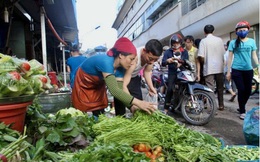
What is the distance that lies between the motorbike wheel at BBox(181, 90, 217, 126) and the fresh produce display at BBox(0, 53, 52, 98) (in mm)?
3341

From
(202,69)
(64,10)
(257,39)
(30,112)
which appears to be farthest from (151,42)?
(257,39)

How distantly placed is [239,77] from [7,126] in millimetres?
4283

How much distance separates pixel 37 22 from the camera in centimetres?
1059

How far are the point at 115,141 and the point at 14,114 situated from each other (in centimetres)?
70

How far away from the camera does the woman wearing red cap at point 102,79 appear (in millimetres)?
2406

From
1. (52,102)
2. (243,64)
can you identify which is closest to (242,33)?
(243,64)

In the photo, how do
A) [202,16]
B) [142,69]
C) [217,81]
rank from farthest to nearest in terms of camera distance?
1. [202,16]
2. [217,81]
3. [142,69]

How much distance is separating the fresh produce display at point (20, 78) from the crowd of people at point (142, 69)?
737 millimetres

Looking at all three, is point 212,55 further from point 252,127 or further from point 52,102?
point 52,102

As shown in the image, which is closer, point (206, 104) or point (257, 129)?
point (257, 129)

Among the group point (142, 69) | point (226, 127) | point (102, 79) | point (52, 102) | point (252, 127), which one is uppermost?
point (142, 69)

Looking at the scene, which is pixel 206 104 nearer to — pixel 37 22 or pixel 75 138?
pixel 75 138

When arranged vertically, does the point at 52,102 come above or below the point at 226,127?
above

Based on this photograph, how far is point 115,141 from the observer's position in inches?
71.4
